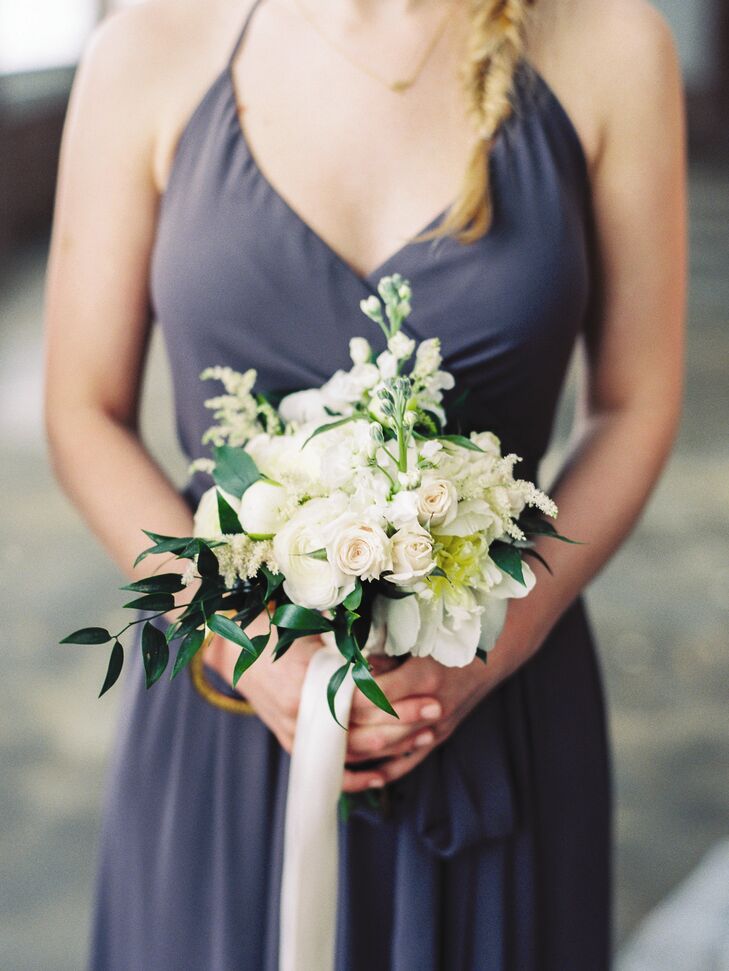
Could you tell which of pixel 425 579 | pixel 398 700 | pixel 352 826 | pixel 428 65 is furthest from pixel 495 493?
pixel 428 65

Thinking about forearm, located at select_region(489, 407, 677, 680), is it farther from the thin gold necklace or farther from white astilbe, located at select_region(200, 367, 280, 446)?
the thin gold necklace

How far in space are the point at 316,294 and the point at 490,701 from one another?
1.73 ft

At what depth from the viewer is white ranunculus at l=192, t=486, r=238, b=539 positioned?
44.1 inches

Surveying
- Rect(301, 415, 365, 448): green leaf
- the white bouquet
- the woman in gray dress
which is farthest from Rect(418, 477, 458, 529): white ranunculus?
the woman in gray dress

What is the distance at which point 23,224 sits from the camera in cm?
819

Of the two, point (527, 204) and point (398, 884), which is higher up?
point (527, 204)

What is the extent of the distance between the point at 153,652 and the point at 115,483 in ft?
1.39

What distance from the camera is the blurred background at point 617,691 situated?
8.66ft

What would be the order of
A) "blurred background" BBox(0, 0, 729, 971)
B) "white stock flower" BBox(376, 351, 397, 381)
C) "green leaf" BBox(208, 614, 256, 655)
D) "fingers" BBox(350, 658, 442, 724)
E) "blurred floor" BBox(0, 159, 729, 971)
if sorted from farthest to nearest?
"blurred floor" BBox(0, 159, 729, 971)
"blurred background" BBox(0, 0, 729, 971)
"fingers" BBox(350, 658, 442, 724)
"white stock flower" BBox(376, 351, 397, 381)
"green leaf" BBox(208, 614, 256, 655)

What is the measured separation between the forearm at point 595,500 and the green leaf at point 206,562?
433mm

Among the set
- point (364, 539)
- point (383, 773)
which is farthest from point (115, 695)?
point (364, 539)

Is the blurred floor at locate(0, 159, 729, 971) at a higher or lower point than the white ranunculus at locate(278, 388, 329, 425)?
lower

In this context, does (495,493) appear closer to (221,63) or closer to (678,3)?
(221,63)

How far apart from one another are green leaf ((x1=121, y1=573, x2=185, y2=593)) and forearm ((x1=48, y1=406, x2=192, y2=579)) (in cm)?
33
